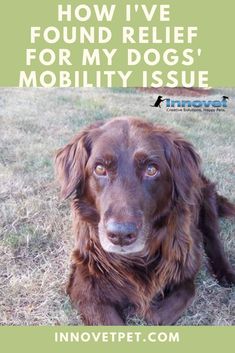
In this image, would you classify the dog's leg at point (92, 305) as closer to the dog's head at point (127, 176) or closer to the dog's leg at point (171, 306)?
the dog's leg at point (171, 306)

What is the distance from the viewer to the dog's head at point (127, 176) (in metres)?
2.40

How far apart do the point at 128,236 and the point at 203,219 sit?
1.25 metres

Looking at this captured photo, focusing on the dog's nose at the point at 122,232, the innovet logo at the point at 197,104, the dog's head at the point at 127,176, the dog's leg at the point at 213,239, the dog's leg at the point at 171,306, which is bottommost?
the dog's leg at the point at 171,306

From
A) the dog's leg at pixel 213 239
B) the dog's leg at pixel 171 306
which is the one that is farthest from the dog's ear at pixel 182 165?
the dog's leg at pixel 213 239

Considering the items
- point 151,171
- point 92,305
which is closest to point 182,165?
point 151,171

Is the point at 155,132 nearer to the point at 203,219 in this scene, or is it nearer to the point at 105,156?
the point at 105,156

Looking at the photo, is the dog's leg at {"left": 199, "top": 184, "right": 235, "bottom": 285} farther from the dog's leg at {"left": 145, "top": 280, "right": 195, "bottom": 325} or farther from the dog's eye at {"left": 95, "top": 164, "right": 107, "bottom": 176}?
the dog's eye at {"left": 95, "top": 164, "right": 107, "bottom": 176}

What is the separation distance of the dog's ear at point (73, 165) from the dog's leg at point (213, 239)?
106 centimetres

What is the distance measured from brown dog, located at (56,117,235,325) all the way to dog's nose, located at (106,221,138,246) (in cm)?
5

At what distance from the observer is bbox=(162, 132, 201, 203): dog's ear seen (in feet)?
8.82

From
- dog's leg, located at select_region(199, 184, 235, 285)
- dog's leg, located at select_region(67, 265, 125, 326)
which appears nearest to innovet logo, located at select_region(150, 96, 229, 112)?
dog's leg, located at select_region(199, 184, 235, 285)

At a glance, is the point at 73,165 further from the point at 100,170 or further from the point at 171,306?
the point at 171,306

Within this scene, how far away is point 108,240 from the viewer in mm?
2432

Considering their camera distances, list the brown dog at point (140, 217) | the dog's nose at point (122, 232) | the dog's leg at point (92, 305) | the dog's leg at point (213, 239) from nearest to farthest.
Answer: the dog's nose at point (122, 232)
the brown dog at point (140, 217)
the dog's leg at point (92, 305)
the dog's leg at point (213, 239)
